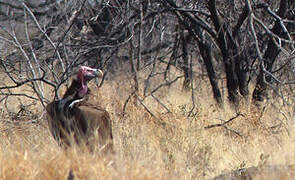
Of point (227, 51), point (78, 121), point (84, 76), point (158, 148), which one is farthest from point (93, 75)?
point (227, 51)

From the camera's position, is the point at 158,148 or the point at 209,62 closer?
the point at 158,148

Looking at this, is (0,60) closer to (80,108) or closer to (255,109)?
(80,108)

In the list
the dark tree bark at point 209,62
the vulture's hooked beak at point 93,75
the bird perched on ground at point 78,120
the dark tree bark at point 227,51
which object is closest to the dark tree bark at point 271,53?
the dark tree bark at point 227,51

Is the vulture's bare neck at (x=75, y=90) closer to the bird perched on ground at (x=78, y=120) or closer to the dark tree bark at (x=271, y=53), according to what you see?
the bird perched on ground at (x=78, y=120)

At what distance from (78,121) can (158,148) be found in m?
0.90

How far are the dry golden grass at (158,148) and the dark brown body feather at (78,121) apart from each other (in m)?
0.16

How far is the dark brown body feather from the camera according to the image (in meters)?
4.39

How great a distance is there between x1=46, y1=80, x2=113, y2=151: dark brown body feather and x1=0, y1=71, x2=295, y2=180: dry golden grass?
0.52 feet

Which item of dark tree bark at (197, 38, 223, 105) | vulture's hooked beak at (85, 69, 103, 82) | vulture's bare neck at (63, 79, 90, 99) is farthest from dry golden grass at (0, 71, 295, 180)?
vulture's hooked beak at (85, 69, 103, 82)

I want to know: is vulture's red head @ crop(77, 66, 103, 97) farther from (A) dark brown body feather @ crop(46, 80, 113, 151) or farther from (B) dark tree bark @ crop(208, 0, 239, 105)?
(B) dark tree bark @ crop(208, 0, 239, 105)

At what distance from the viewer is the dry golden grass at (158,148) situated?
3834 mm

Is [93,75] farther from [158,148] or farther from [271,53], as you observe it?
[271,53]

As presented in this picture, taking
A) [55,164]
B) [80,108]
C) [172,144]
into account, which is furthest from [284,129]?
[55,164]

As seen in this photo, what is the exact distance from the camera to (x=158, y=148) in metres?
5.02
